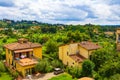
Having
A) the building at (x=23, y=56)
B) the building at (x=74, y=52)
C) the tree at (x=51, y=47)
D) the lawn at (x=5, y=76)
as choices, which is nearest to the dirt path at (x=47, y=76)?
the building at (x=23, y=56)

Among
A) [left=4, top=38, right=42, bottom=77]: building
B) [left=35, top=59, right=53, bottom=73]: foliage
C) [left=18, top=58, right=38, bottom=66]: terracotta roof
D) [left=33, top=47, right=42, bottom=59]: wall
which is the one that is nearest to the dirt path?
[left=35, top=59, right=53, bottom=73]: foliage

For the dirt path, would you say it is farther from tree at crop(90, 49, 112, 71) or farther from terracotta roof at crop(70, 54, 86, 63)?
tree at crop(90, 49, 112, 71)

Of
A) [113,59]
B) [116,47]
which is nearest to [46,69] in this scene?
[113,59]

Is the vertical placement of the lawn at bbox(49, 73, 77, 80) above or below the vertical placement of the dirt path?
above

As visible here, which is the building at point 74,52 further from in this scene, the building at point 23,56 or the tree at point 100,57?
the building at point 23,56

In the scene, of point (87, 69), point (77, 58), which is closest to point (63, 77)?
point (87, 69)

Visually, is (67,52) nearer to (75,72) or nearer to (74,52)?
(74,52)

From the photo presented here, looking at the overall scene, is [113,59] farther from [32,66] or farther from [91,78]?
[32,66]
